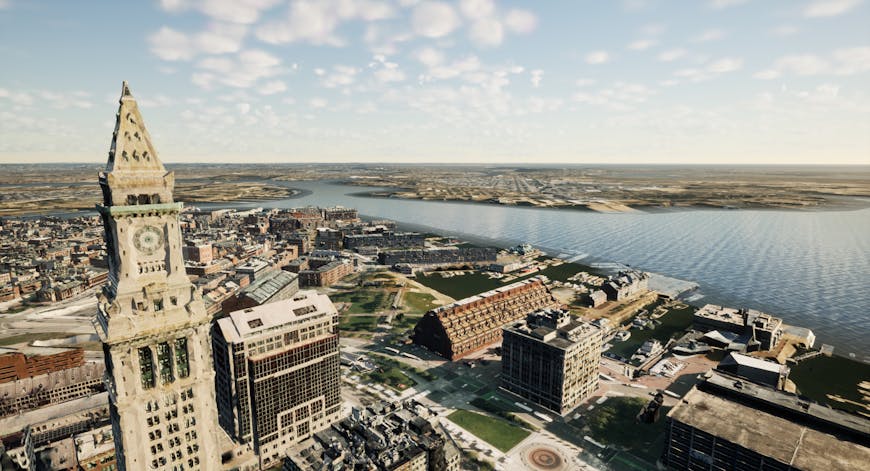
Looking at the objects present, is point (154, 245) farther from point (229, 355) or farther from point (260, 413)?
point (260, 413)

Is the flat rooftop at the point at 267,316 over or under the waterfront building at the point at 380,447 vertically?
over

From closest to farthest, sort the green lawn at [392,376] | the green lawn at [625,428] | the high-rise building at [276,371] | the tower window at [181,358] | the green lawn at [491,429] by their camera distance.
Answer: the tower window at [181,358] < the high-rise building at [276,371] < the green lawn at [625,428] < the green lawn at [491,429] < the green lawn at [392,376]

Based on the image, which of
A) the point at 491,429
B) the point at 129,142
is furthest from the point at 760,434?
the point at 129,142

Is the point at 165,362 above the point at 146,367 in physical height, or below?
above

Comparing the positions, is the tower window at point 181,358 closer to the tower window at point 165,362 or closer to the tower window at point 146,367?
the tower window at point 165,362

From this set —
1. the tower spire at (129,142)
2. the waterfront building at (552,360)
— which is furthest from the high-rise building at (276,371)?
the tower spire at (129,142)

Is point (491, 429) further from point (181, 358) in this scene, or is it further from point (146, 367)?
point (146, 367)

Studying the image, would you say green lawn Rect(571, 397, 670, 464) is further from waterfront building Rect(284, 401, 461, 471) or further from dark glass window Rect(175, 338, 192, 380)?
dark glass window Rect(175, 338, 192, 380)
